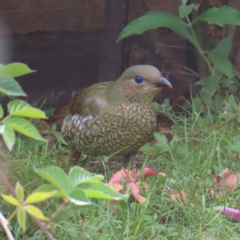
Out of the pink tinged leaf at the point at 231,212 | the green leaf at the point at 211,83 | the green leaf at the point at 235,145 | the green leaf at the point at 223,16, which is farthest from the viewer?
the green leaf at the point at 211,83

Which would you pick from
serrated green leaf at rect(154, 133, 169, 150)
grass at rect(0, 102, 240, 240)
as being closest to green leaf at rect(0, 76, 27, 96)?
grass at rect(0, 102, 240, 240)

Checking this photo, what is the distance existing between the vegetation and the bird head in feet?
1.16

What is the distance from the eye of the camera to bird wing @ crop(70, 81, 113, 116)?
3648 millimetres

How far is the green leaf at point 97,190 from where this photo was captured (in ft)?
5.00

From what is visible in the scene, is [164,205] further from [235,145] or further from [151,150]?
[151,150]

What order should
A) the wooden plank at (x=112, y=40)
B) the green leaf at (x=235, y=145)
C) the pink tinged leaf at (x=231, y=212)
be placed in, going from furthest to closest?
1. the wooden plank at (x=112, y=40)
2. the green leaf at (x=235, y=145)
3. the pink tinged leaf at (x=231, y=212)

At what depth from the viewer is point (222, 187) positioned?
329cm

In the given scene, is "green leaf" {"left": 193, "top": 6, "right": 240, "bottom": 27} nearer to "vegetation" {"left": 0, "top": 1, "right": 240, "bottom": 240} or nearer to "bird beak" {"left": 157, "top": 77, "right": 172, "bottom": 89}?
"vegetation" {"left": 0, "top": 1, "right": 240, "bottom": 240}

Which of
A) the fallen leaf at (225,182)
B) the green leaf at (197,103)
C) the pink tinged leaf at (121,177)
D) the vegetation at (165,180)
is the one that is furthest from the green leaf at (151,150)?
the pink tinged leaf at (121,177)

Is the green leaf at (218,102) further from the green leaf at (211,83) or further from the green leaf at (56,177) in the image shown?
the green leaf at (56,177)

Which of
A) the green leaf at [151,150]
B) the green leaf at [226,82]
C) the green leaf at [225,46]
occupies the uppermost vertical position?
the green leaf at [225,46]

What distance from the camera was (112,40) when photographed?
4836mm

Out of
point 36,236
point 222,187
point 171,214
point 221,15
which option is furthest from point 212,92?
point 36,236

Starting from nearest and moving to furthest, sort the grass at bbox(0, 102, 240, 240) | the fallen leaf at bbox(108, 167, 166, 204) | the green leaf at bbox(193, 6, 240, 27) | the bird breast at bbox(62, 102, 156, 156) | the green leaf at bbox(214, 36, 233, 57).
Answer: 1. the grass at bbox(0, 102, 240, 240)
2. the fallen leaf at bbox(108, 167, 166, 204)
3. the bird breast at bbox(62, 102, 156, 156)
4. the green leaf at bbox(193, 6, 240, 27)
5. the green leaf at bbox(214, 36, 233, 57)
